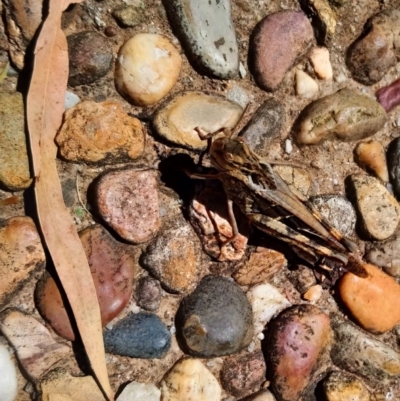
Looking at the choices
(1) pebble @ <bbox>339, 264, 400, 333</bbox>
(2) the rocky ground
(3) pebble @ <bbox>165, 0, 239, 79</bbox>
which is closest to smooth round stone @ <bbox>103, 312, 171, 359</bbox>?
(2) the rocky ground

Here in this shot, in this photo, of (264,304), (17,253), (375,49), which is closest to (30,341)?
(17,253)

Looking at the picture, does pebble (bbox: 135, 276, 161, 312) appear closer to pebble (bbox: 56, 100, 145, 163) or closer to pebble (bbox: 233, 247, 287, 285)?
pebble (bbox: 233, 247, 287, 285)

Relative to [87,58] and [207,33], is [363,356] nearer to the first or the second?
[207,33]

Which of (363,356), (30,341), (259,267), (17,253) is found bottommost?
(363,356)

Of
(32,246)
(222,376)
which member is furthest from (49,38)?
(222,376)

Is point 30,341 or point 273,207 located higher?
point 273,207

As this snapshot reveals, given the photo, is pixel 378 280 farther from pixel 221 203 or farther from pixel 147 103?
pixel 147 103
